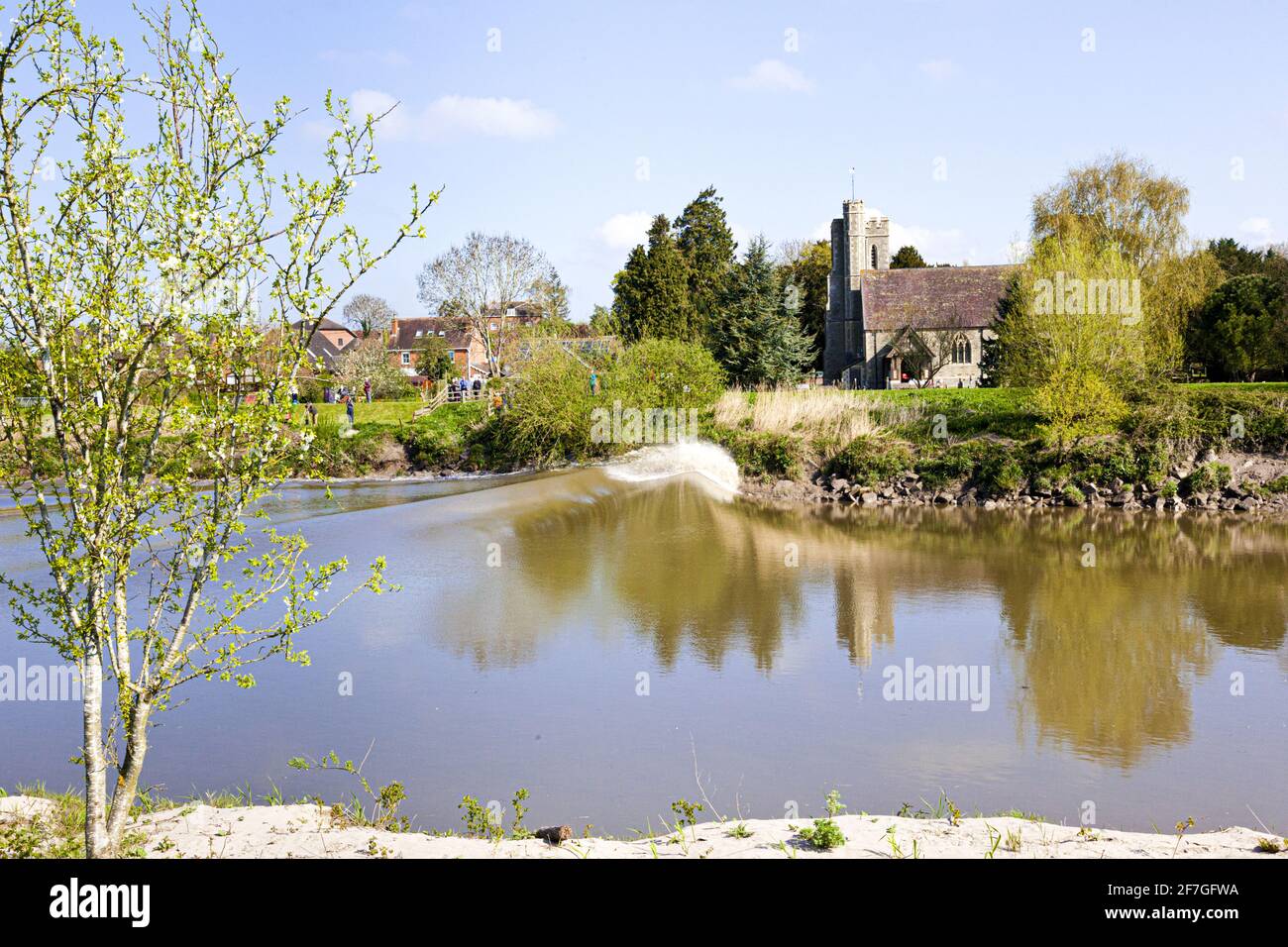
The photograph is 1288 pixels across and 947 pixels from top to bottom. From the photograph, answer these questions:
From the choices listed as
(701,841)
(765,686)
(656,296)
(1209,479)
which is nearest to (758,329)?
(656,296)

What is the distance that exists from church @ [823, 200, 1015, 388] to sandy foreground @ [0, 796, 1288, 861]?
4670 centimetres

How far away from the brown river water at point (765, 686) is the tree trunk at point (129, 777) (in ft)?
8.86

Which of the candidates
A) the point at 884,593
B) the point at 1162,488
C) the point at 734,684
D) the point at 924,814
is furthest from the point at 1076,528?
the point at 924,814

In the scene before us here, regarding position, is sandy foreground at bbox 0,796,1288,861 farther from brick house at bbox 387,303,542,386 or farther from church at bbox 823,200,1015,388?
brick house at bbox 387,303,542,386

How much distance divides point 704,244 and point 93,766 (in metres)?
55.9

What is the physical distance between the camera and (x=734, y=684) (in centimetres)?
1245

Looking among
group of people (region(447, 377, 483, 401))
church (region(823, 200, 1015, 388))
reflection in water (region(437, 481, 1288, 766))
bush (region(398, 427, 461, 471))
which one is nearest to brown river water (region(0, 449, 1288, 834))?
reflection in water (region(437, 481, 1288, 766))

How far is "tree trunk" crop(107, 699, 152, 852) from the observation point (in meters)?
6.38

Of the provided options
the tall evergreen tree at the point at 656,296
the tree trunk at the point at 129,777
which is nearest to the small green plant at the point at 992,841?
the tree trunk at the point at 129,777

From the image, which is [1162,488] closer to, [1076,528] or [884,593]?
[1076,528]

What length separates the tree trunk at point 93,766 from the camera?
6.19 metres

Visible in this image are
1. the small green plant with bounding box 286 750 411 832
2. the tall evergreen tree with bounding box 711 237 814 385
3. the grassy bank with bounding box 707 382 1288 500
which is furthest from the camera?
the tall evergreen tree with bounding box 711 237 814 385

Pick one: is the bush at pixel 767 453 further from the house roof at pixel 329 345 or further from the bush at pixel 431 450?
the house roof at pixel 329 345

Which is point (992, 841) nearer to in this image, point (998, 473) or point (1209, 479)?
point (998, 473)
